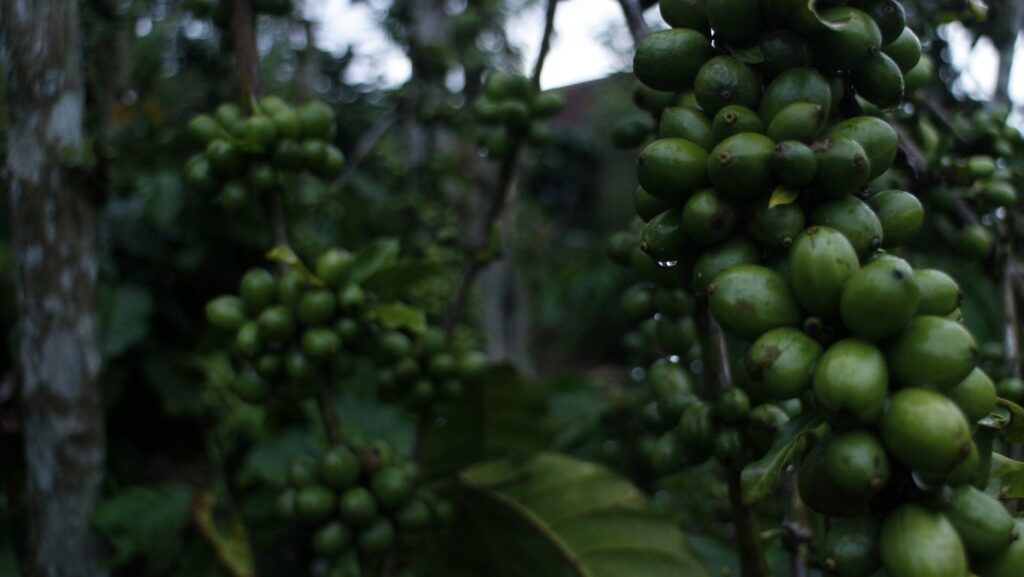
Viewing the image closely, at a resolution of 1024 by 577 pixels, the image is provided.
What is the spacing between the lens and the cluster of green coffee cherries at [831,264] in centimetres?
Result: 64

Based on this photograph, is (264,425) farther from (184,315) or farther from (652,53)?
(652,53)

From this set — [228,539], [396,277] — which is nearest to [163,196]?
[228,539]

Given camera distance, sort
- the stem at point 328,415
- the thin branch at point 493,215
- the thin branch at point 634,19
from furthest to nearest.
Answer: the thin branch at point 493,215 < the stem at point 328,415 < the thin branch at point 634,19

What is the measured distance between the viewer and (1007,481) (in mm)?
786

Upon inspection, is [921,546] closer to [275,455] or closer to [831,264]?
[831,264]

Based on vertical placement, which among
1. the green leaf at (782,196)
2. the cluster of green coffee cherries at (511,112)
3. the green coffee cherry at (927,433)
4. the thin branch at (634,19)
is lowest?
the cluster of green coffee cherries at (511,112)

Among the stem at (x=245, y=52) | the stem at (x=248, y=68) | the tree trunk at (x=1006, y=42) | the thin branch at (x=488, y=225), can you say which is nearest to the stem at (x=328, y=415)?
the stem at (x=248, y=68)

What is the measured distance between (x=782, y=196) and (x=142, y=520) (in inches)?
56.0

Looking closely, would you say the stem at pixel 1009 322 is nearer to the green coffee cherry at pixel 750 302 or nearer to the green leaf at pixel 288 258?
the green coffee cherry at pixel 750 302

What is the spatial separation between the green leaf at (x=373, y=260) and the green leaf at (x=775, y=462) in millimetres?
771

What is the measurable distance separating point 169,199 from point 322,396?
135 cm

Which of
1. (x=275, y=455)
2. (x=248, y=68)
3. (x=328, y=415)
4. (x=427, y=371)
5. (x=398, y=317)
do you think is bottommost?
(x=275, y=455)

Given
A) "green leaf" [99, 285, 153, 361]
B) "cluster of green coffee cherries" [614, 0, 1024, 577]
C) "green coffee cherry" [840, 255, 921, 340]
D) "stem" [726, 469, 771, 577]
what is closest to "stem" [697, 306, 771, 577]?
"stem" [726, 469, 771, 577]

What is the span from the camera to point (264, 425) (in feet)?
6.81
